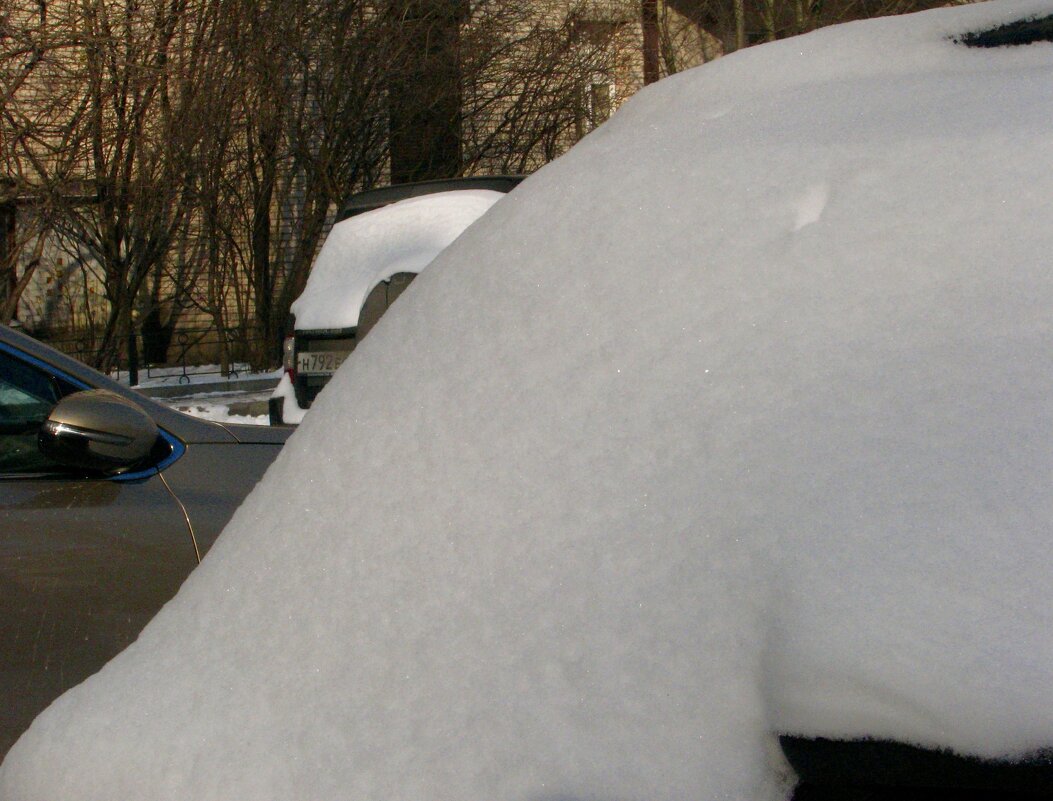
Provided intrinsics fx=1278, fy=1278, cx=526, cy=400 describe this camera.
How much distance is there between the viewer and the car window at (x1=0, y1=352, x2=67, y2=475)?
323cm

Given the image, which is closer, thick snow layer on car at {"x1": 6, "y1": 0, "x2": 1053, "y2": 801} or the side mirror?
thick snow layer on car at {"x1": 6, "y1": 0, "x2": 1053, "y2": 801}

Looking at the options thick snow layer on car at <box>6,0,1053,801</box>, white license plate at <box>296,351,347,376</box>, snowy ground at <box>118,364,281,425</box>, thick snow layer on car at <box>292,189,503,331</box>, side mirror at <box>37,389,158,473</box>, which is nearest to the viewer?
thick snow layer on car at <box>6,0,1053,801</box>

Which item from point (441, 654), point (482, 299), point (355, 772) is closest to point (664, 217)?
point (482, 299)

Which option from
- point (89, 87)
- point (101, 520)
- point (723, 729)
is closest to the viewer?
point (723, 729)

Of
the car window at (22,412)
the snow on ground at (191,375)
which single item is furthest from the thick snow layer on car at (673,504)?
the snow on ground at (191,375)

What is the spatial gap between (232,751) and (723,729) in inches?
22.7

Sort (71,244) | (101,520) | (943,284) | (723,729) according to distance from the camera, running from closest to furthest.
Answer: (723,729) < (943,284) < (101,520) < (71,244)

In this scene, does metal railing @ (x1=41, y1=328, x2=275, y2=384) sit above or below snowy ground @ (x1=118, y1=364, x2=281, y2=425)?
above

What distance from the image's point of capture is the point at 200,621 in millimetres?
1648

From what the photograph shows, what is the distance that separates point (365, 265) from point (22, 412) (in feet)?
12.8

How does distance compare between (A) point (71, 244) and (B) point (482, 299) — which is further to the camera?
(A) point (71, 244)

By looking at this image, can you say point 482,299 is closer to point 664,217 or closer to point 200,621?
point 664,217

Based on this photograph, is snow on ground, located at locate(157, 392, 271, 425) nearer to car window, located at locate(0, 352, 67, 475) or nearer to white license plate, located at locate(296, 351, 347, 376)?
white license plate, located at locate(296, 351, 347, 376)

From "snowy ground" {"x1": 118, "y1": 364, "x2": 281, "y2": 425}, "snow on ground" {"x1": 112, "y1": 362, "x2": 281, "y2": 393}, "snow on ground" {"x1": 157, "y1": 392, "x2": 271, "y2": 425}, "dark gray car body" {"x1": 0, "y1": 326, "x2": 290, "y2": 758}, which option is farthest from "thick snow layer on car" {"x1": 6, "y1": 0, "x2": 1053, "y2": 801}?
"snow on ground" {"x1": 112, "y1": 362, "x2": 281, "y2": 393}
